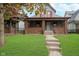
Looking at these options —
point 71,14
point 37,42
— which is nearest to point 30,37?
point 37,42

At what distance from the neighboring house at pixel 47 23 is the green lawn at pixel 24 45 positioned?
0.32ft

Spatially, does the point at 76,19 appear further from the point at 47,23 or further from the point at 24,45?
the point at 24,45

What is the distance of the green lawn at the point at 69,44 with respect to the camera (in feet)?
27.2

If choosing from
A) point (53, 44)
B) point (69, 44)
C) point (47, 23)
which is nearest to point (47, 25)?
point (47, 23)

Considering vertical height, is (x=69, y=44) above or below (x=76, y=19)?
below

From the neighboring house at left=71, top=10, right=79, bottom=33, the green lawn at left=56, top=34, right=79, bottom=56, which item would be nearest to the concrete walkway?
the green lawn at left=56, top=34, right=79, bottom=56

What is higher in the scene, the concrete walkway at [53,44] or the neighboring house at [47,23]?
the neighboring house at [47,23]

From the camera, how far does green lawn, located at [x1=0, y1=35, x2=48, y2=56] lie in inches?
328

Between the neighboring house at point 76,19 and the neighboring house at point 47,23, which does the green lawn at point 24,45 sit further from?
the neighboring house at point 76,19

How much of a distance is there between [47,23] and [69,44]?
429 millimetres

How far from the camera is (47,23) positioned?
27.7 feet

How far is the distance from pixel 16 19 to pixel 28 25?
20cm

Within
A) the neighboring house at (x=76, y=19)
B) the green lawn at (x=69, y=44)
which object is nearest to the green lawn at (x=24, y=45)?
the green lawn at (x=69, y=44)

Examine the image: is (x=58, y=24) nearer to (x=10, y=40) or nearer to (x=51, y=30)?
(x=51, y=30)
